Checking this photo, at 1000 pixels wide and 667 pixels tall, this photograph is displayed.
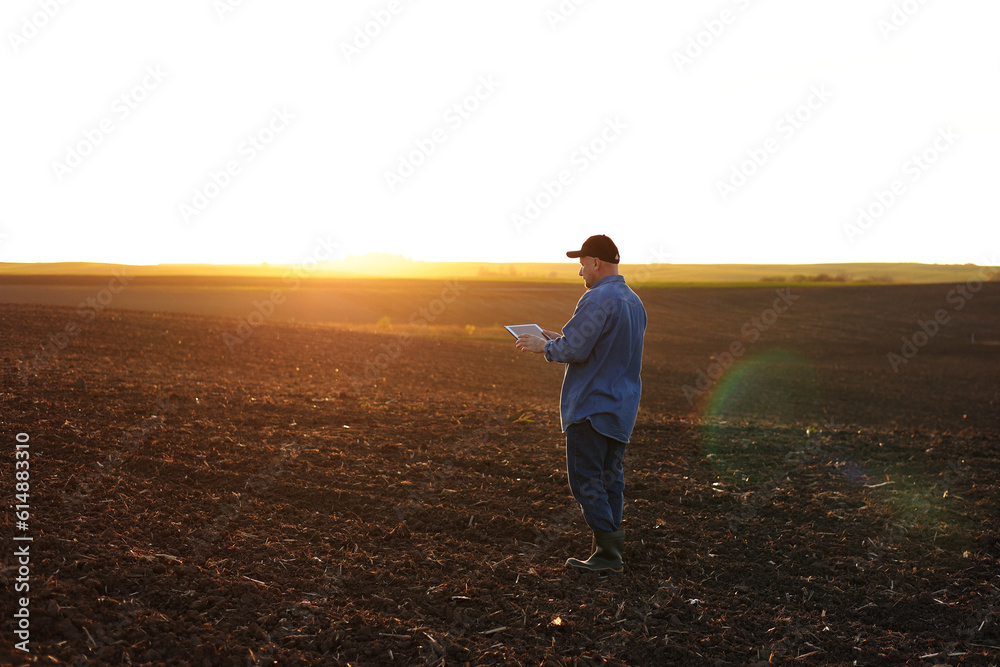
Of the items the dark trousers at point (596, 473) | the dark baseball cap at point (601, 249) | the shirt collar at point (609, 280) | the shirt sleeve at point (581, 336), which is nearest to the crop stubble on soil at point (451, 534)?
the dark trousers at point (596, 473)

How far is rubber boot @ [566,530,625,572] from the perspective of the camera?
4328mm

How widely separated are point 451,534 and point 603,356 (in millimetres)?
1918

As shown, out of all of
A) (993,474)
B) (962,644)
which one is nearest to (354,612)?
(962,644)

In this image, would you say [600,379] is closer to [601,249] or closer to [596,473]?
[596,473]

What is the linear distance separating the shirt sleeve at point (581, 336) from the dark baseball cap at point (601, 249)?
1.12ft

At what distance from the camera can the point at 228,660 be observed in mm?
3195

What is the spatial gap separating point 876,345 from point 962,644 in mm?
26246

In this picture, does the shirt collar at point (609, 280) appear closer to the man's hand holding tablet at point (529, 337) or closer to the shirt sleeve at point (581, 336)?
the shirt sleeve at point (581, 336)

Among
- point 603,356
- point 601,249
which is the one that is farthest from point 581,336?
point 601,249

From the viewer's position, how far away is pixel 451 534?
4930 millimetres

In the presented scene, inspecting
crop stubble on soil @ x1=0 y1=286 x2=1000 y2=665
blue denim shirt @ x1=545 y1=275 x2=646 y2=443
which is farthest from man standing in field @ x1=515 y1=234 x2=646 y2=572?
crop stubble on soil @ x1=0 y1=286 x2=1000 y2=665

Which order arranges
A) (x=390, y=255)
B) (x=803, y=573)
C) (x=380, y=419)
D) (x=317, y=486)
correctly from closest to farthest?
1. (x=803, y=573)
2. (x=317, y=486)
3. (x=380, y=419)
4. (x=390, y=255)

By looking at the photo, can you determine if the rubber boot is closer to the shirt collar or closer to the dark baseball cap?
the shirt collar

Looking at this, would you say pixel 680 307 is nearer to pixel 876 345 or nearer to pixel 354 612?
pixel 876 345
